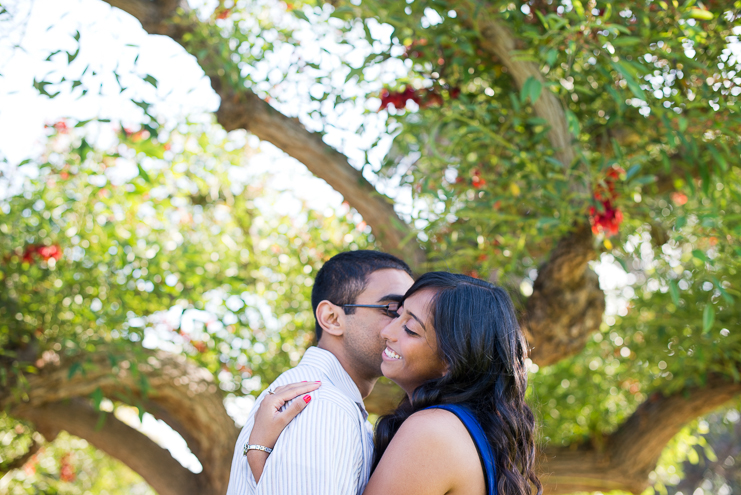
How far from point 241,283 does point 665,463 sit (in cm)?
348

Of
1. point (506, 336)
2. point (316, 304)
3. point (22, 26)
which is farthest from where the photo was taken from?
point (22, 26)

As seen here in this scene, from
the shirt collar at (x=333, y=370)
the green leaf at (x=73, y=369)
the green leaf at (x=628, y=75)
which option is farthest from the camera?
the green leaf at (x=73, y=369)

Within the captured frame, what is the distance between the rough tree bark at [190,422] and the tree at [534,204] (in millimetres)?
12

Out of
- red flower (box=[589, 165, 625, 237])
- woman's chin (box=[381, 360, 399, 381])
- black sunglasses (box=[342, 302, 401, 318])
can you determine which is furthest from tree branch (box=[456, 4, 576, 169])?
woman's chin (box=[381, 360, 399, 381])

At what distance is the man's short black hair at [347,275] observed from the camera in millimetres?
1725

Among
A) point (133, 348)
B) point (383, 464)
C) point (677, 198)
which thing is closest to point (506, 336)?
point (383, 464)

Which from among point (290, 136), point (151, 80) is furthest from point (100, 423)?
point (151, 80)

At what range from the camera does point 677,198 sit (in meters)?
4.41

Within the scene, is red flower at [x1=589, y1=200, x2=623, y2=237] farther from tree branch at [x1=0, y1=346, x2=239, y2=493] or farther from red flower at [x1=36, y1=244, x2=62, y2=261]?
red flower at [x1=36, y1=244, x2=62, y2=261]

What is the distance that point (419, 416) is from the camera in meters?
1.25

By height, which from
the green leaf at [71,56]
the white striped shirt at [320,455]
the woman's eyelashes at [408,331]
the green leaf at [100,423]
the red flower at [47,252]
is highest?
the green leaf at [71,56]

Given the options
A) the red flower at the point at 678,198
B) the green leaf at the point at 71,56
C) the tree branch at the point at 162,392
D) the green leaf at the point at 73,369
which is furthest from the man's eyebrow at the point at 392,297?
the red flower at the point at 678,198

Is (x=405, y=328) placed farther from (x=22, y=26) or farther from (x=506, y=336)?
(x=22, y=26)

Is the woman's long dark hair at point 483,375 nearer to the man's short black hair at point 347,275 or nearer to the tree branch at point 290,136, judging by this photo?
the man's short black hair at point 347,275
